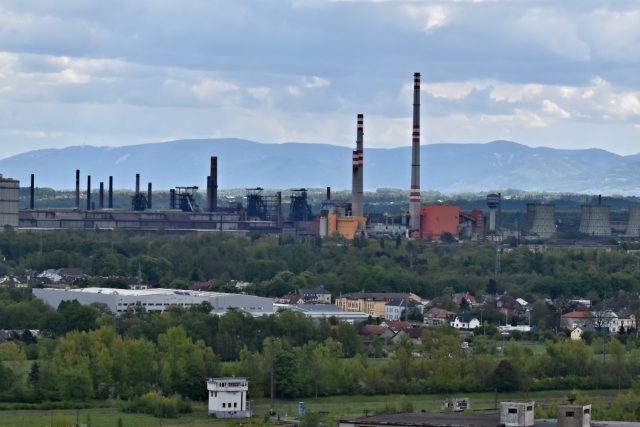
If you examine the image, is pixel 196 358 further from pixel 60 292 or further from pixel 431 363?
pixel 60 292

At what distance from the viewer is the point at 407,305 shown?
9962 cm

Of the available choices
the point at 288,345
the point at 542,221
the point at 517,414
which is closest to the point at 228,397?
the point at 288,345

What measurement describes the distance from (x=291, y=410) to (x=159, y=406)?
11.3 feet

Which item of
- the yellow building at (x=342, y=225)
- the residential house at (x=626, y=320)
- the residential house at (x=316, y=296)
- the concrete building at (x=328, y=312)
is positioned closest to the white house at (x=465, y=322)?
the concrete building at (x=328, y=312)

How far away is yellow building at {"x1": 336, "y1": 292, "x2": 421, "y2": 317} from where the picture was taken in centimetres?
10100

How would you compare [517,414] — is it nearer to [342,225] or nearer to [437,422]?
[437,422]

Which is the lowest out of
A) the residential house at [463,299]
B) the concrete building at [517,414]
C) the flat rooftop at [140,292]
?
the residential house at [463,299]

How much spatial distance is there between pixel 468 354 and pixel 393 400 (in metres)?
12.0

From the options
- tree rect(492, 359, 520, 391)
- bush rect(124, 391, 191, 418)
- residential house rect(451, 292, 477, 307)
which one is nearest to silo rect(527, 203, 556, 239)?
residential house rect(451, 292, 477, 307)

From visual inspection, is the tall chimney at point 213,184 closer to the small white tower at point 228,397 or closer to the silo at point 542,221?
the silo at point 542,221

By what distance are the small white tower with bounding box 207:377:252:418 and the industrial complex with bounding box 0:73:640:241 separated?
295 feet

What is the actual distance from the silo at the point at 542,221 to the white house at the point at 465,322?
84.4m

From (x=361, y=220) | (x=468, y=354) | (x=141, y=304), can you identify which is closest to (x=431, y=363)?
(x=468, y=354)

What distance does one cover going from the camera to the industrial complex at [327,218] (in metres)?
153
